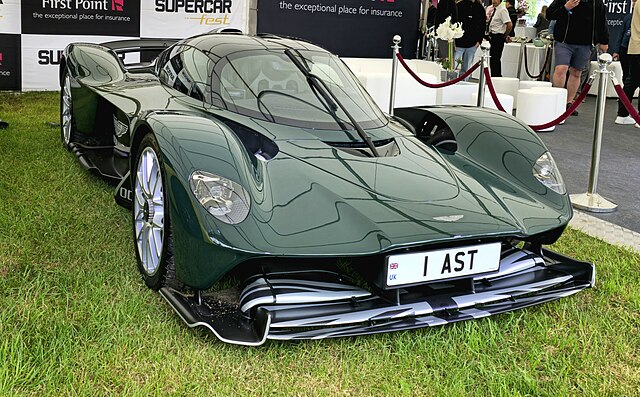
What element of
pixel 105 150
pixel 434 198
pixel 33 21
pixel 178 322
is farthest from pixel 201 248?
pixel 33 21

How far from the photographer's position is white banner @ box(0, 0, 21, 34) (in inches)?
305

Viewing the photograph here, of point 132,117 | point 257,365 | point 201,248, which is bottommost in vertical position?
point 257,365

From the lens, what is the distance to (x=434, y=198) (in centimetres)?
259

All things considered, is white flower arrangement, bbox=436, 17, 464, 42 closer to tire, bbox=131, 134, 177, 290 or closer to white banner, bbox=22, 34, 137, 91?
white banner, bbox=22, 34, 137, 91

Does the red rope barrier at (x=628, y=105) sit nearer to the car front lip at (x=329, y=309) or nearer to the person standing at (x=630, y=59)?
the car front lip at (x=329, y=309)

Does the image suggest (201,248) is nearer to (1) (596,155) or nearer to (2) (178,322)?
(2) (178,322)

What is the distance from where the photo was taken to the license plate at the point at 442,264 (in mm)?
2270

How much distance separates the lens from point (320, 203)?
95.7 inches

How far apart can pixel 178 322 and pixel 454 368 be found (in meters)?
0.97

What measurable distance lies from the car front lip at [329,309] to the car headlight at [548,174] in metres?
0.54

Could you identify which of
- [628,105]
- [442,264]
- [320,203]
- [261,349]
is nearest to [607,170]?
[628,105]

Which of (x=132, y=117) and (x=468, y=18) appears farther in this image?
(x=468, y=18)

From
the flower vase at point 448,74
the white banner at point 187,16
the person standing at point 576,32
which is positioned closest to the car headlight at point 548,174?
the flower vase at point 448,74

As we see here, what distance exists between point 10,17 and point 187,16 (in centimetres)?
202
